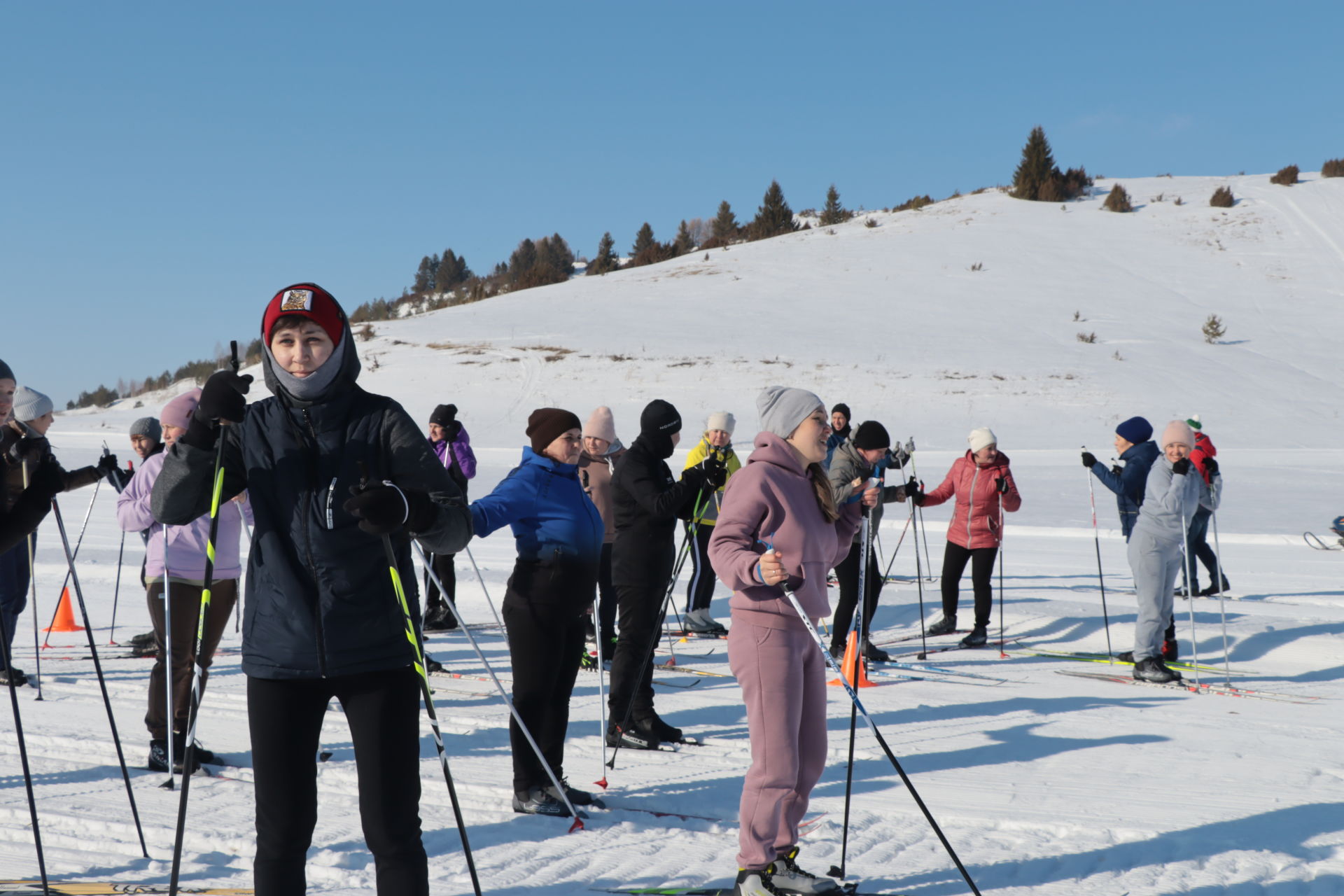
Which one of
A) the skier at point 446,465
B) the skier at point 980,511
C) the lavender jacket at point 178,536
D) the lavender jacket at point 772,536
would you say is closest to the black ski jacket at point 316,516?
the lavender jacket at point 772,536

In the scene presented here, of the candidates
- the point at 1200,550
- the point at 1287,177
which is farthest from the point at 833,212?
the point at 1200,550

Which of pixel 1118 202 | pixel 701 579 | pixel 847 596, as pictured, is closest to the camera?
pixel 847 596

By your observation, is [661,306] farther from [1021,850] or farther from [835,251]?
[1021,850]

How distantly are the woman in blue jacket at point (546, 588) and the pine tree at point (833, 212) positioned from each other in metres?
51.5

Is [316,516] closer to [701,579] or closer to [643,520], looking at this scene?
[643,520]

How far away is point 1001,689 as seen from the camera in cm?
770

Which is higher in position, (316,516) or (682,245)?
(682,245)

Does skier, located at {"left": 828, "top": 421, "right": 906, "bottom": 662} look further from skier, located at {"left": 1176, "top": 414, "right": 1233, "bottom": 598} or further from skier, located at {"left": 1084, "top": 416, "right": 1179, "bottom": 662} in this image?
skier, located at {"left": 1176, "top": 414, "right": 1233, "bottom": 598}

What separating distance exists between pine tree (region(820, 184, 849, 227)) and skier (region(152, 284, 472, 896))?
→ 176ft

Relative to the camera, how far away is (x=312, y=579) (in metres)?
2.80

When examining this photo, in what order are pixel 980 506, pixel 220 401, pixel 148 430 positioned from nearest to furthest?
pixel 220 401
pixel 148 430
pixel 980 506

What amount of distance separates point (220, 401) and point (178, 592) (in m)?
3.30

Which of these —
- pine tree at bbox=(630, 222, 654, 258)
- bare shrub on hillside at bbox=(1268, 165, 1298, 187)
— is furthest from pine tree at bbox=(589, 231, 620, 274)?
bare shrub on hillside at bbox=(1268, 165, 1298, 187)

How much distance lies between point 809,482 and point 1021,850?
186cm
